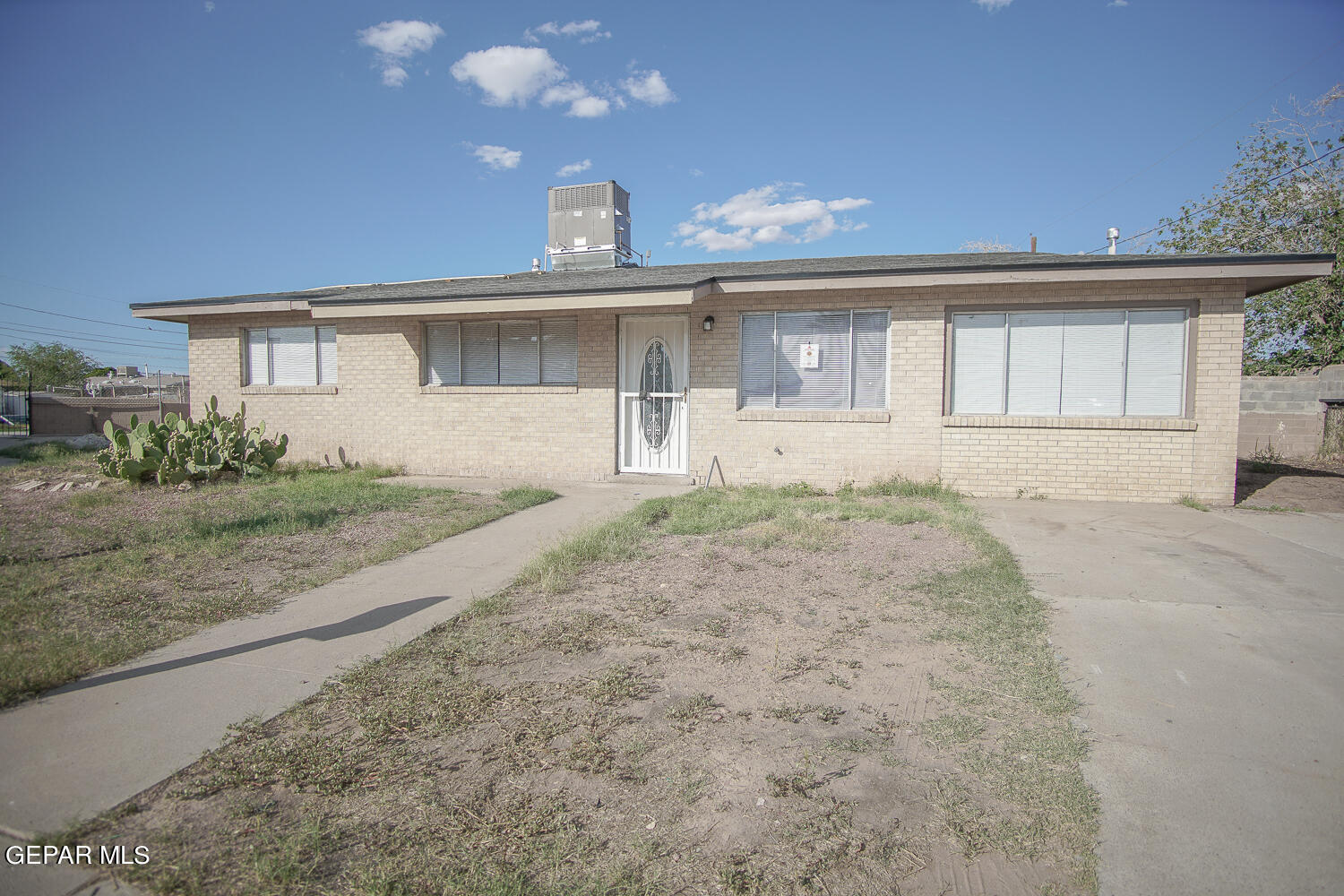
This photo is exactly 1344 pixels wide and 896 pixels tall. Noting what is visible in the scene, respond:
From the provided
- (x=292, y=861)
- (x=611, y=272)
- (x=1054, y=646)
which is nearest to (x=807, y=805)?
(x=292, y=861)

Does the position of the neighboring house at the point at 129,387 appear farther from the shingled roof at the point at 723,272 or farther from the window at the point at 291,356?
the shingled roof at the point at 723,272

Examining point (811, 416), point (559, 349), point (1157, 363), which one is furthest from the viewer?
point (559, 349)

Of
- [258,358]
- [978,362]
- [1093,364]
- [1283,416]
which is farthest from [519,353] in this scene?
[1283,416]

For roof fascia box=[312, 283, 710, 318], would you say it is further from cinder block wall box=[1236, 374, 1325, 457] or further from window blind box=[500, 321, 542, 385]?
cinder block wall box=[1236, 374, 1325, 457]

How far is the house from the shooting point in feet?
30.8

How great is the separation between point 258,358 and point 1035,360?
1287cm

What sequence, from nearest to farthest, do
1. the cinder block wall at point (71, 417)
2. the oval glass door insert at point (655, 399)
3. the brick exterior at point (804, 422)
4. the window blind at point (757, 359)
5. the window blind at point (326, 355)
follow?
the brick exterior at point (804, 422)
the window blind at point (757, 359)
the oval glass door insert at point (655, 399)
the window blind at point (326, 355)
the cinder block wall at point (71, 417)

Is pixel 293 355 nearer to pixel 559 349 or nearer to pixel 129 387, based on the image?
pixel 559 349

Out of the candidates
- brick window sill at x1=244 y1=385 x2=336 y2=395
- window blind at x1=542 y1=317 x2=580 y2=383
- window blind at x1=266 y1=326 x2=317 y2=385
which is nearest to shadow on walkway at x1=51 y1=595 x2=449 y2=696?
window blind at x1=542 y1=317 x2=580 y2=383

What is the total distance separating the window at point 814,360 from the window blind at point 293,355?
25.5 feet

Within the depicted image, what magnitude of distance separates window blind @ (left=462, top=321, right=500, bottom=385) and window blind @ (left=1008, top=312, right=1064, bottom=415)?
25.1 feet

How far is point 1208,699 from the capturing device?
12.2 feet

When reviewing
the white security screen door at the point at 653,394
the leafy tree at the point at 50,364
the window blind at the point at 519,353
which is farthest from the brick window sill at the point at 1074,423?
the leafy tree at the point at 50,364

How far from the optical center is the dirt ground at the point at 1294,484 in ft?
31.6
